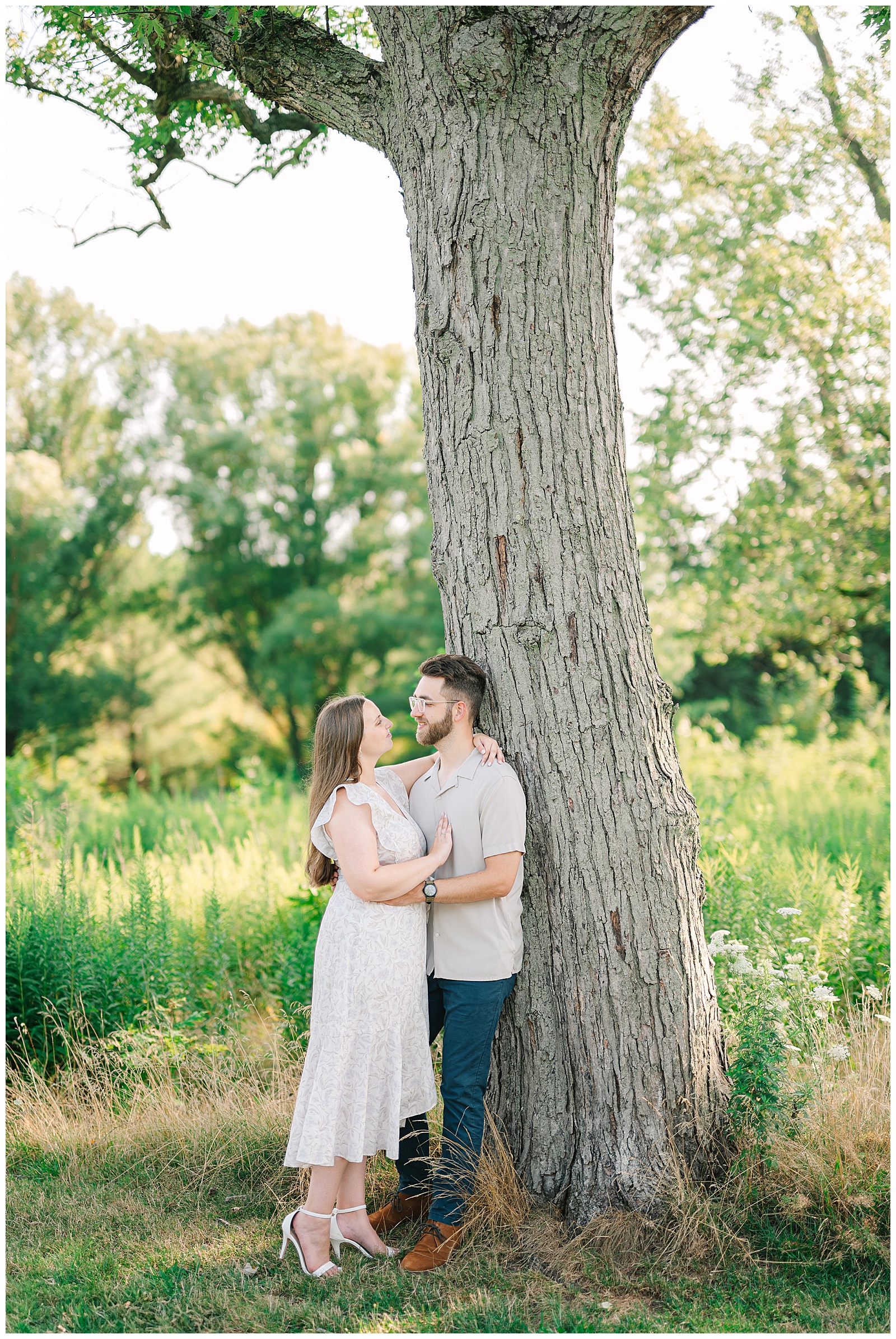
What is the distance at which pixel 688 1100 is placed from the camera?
3.69 metres

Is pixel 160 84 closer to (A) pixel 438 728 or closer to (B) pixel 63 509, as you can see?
(A) pixel 438 728

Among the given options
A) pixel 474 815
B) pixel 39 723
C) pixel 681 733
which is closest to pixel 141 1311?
pixel 474 815

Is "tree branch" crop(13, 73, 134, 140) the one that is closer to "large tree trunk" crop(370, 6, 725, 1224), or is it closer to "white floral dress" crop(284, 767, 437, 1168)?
"large tree trunk" crop(370, 6, 725, 1224)

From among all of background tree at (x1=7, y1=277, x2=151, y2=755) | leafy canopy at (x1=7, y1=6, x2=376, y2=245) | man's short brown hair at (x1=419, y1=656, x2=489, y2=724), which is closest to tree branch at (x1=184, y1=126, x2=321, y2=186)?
leafy canopy at (x1=7, y1=6, x2=376, y2=245)

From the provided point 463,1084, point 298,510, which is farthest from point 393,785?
point 298,510

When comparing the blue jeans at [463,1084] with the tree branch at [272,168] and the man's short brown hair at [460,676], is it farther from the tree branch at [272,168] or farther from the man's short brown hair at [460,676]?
the tree branch at [272,168]

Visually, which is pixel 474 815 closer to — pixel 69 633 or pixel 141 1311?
pixel 141 1311

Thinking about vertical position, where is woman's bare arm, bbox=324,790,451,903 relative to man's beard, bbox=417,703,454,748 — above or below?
below

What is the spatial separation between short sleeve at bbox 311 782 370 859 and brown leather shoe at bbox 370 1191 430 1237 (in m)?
1.38

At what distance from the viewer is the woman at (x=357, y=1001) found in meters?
3.45

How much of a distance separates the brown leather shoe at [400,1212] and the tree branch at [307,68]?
432 centimetres

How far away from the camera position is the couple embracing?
346 cm

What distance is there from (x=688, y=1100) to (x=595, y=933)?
2.32ft

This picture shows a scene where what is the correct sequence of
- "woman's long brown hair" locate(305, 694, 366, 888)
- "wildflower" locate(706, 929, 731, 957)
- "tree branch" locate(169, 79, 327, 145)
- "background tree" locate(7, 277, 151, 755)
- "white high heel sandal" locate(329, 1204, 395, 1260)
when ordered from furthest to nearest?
"background tree" locate(7, 277, 151, 755) < "tree branch" locate(169, 79, 327, 145) < "wildflower" locate(706, 929, 731, 957) < "woman's long brown hair" locate(305, 694, 366, 888) < "white high heel sandal" locate(329, 1204, 395, 1260)
